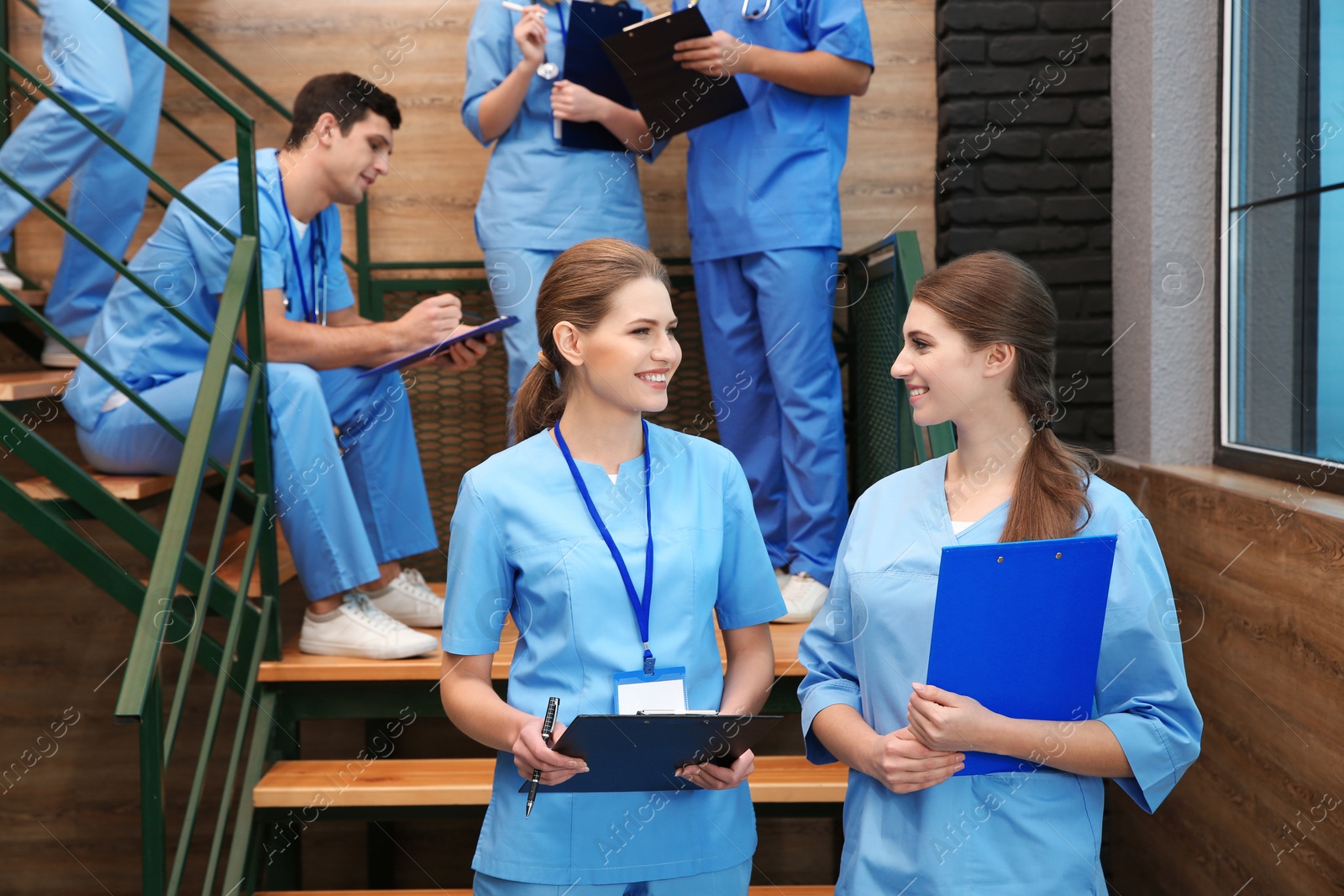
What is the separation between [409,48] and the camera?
10.9ft

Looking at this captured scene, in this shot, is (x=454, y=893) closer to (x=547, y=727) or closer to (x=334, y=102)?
(x=547, y=727)

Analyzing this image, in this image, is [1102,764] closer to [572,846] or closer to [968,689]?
[968,689]

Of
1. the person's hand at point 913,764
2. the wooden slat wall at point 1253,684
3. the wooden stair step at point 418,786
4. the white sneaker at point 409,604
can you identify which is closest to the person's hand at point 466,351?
the white sneaker at point 409,604

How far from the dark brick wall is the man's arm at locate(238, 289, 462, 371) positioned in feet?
4.70

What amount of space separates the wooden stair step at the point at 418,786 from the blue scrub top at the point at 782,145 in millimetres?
A: 1202

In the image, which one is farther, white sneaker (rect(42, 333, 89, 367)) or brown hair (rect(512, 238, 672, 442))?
white sneaker (rect(42, 333, 89, 367))

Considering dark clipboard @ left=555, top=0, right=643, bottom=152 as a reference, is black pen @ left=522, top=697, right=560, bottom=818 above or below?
below

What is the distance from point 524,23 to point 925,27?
4.13 ft

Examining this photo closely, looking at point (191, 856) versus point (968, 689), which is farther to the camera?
point (191, 856)

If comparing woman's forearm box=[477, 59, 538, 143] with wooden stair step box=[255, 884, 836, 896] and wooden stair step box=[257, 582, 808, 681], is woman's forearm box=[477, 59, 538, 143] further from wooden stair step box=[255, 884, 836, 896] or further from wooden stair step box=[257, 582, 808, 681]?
wooden stair step box=[255, 884, 836, 896]

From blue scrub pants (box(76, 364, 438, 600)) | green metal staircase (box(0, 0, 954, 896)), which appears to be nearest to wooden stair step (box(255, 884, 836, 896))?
green metal staircase (box(0, 0, 954, 896))

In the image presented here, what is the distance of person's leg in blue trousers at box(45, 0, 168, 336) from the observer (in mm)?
2904

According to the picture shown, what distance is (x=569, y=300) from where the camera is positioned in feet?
4.84

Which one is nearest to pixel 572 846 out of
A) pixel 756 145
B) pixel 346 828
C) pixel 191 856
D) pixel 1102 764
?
pixel 1102 764
